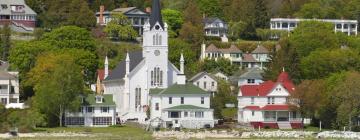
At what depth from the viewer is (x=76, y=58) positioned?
114 meters

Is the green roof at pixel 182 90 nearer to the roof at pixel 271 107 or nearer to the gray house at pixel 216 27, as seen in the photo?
the roof at pixel 271 107

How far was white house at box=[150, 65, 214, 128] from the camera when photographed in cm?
9862

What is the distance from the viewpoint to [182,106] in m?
99.4

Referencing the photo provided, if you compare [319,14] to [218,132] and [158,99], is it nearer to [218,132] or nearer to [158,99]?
[158,99]

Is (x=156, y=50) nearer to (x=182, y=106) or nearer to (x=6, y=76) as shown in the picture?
(x=182, y=106)

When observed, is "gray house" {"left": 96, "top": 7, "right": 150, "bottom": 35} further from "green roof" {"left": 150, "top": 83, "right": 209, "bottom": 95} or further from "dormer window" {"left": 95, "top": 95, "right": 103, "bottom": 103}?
"green roof" {"left": 150, "top": 83, "right": 209, "bottom": 95}

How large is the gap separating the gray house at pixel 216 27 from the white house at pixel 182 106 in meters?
43.2

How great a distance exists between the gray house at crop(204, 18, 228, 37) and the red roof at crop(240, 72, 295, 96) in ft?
135

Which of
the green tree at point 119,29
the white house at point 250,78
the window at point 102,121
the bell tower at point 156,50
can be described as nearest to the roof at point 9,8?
the green tree at point 119,29

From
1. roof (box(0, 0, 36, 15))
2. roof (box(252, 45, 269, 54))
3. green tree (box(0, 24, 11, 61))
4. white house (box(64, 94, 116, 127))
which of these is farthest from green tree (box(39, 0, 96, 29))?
white house (box(64, 94, 116, 127))

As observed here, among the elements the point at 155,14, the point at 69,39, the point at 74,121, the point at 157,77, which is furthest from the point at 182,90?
the point at 69,39

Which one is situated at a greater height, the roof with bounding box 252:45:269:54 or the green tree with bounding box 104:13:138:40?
the green tree with bounding box 104:13:138:40

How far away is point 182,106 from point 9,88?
15.4m

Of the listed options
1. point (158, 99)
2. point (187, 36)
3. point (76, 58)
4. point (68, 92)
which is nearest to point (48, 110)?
point (68, 92)
